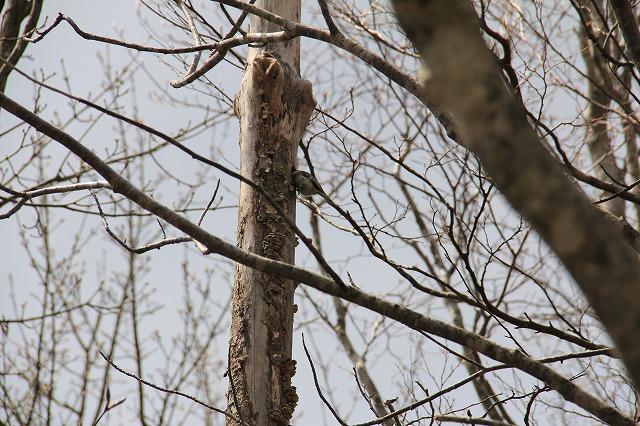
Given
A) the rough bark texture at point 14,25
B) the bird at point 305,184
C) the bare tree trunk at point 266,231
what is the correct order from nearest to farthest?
the bare tree trunk at point 266,231, the bird at point 305,184, the rough bark texture at point 14,25

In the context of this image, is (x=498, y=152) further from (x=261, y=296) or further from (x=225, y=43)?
(x=225, y=43)

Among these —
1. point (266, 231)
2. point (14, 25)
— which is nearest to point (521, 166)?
point (266, 231)

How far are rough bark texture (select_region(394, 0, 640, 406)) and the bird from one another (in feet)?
6.68

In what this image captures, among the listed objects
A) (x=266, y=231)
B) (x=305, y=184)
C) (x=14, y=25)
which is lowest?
(x=266, y=231)

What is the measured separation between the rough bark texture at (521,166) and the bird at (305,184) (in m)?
2.03

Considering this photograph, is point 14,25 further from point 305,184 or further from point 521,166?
point 521,166

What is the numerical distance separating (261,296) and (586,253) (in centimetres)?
200

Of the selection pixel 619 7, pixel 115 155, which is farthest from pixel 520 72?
pixel 115 155

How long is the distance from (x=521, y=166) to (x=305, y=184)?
2.12m

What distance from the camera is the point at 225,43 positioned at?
265 cm

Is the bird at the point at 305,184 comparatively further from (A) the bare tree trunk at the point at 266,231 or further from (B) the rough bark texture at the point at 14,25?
(B) the rough bark texture at the point at 14,25

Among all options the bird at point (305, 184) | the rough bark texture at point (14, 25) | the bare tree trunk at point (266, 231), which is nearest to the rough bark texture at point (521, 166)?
the bare tree trunk at point (266, 231)

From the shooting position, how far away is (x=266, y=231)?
2666 mm

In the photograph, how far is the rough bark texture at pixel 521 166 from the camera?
0.65m
